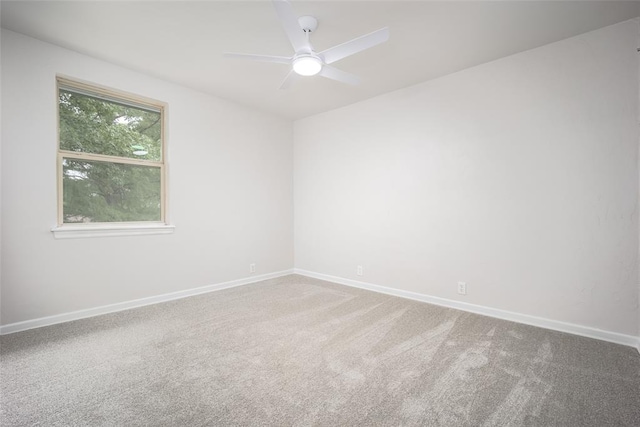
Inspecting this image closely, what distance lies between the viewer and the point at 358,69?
3213mm

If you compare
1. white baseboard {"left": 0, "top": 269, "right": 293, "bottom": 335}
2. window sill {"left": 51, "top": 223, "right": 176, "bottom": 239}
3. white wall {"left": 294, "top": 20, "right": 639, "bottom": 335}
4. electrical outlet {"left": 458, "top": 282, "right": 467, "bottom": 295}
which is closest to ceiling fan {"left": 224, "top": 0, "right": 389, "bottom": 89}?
white wall {"left": 294, "top": 20, "right": 639, "bottom": 335}

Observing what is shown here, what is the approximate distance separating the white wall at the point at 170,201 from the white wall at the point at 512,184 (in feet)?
4.24

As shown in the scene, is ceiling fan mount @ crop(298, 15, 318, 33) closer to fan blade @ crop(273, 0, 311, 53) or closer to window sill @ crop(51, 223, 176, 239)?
fan blade @ crop(273, 0, 311, 53)

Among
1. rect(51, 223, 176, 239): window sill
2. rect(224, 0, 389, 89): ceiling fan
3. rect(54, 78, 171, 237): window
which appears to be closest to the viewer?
rect(224, 0, 389, 89): ceiling fan

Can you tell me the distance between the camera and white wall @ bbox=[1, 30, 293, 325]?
264cm

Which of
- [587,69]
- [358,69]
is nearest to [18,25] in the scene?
[358,69]

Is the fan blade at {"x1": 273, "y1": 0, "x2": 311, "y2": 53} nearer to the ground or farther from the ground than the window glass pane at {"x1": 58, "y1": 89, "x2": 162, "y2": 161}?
farther from the ground

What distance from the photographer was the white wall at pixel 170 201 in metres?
2.64

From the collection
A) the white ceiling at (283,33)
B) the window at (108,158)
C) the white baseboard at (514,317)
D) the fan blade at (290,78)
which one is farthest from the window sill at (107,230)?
the white baseboard at (514,317)

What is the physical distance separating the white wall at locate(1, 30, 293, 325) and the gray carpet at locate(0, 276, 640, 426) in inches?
17.8

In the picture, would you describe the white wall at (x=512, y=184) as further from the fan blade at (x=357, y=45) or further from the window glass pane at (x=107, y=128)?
the window glass pane at (x=107, y=128)

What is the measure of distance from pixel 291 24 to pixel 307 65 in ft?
1.33

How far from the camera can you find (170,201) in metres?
3.63

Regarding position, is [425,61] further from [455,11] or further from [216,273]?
[216,273]
